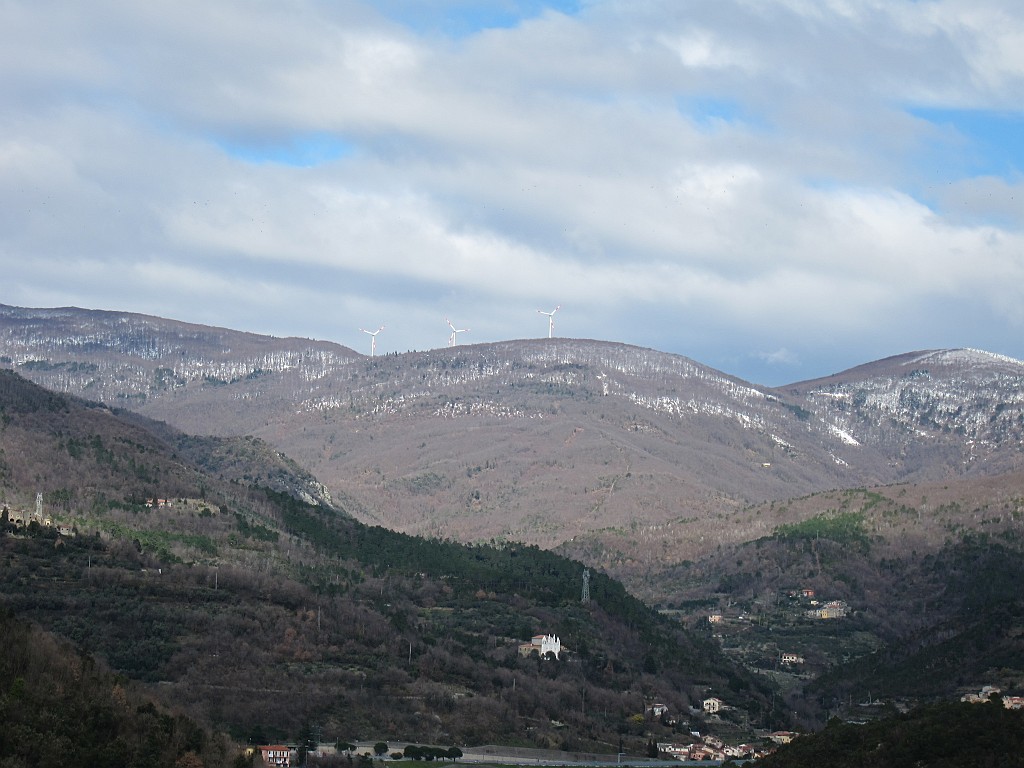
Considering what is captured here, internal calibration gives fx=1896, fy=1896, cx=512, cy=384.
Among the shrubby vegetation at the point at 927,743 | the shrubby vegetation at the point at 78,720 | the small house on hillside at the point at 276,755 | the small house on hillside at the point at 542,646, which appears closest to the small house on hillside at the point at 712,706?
the small house on hillside at the point at 542,646

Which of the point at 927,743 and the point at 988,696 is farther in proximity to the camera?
the point at 988,696

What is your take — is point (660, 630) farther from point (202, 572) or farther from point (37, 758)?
point (37, 758)

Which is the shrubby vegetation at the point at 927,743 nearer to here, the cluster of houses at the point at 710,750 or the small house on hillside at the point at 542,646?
the cluster of houses at the point at 710,750

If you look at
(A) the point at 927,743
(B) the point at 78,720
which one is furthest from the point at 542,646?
(B) the point at 78,720

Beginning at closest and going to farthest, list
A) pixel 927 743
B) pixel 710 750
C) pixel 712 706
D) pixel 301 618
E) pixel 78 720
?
pixel 78 720 → pixel 927 743 → pixel 710 750 → pixel 301 618 → pixel 712 706

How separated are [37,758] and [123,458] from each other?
378 ft

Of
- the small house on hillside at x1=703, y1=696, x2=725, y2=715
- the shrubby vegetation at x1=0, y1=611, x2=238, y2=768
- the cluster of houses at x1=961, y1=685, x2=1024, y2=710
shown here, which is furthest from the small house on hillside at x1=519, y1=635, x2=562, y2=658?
the shrubby vegetation at x1=0, y1=611, x2=238, y2=768

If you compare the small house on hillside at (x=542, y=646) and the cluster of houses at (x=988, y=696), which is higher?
the cluster of houses at (x=988, y=696)

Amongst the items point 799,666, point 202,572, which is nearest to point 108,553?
point 202,572

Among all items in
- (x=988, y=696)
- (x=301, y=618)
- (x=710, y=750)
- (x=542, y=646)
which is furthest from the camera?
(x=542, y=646)

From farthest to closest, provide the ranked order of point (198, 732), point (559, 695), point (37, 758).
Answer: point (559, 695) → point (198, 732) → point (37, 758)

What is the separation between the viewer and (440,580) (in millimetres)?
183500

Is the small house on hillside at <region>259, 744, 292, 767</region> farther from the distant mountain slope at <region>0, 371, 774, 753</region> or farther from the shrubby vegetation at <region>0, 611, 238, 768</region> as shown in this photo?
the shrubby vegetation at <region>0, 611, 238, 768</region>

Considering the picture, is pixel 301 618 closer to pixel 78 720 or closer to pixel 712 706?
pixel 712 706
